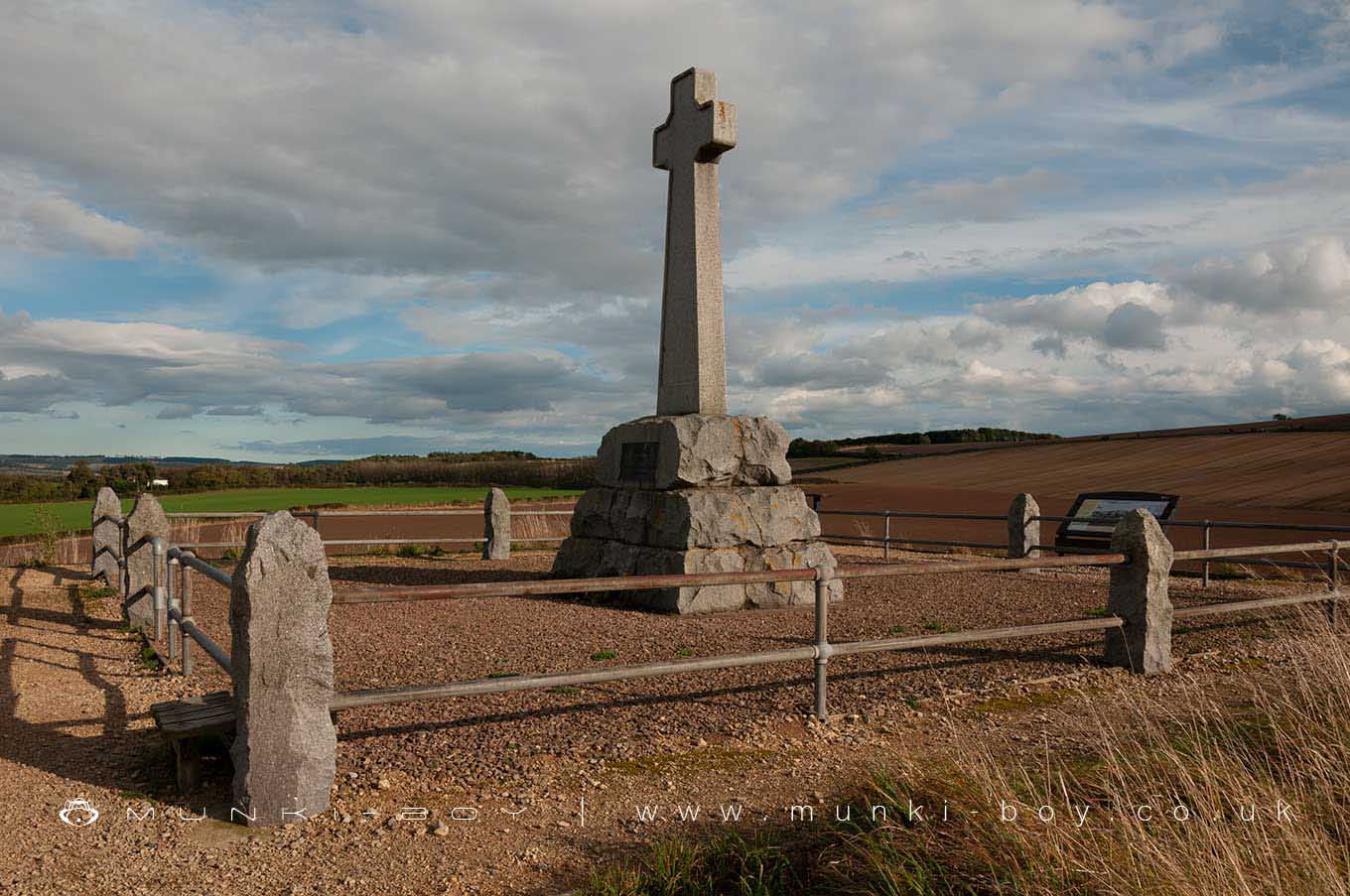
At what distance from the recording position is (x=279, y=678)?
4117 millimetres

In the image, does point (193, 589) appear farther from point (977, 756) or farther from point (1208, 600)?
point (1208, 600)

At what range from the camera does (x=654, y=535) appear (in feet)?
34.1

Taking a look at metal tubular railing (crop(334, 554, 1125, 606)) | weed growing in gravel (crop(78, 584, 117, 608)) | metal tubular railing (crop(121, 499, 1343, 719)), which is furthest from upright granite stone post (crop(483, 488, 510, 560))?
metal tubular railing (crop(334, 554, 1125, 606))

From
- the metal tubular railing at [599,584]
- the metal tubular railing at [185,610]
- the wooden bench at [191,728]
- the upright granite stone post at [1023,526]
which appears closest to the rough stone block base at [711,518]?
the metal tubular railing at [599,584]

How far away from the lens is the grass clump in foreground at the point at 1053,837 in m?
3.01

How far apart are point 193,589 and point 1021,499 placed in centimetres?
1315

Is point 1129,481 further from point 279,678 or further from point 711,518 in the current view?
point 279,678

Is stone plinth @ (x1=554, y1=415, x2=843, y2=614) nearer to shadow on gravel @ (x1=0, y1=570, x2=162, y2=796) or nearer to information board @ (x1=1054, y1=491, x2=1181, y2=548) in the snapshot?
information board @ (x1=1054, y1=491, x2=1181, y2=548)

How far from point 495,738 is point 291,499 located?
2731cm

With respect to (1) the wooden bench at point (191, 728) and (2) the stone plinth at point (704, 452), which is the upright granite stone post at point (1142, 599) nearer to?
(2) the stone plinth at point (704, 452)

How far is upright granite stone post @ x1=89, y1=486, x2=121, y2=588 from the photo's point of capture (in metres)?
11.3

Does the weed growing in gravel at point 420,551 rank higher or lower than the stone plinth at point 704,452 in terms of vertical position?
lower

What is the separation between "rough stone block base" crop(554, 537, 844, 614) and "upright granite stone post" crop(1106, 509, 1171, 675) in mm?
3074

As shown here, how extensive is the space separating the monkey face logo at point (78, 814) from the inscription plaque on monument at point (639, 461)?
278 inches
